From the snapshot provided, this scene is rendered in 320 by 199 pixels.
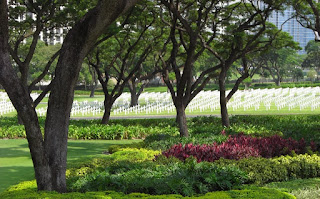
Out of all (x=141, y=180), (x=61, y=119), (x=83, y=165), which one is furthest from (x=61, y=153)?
(x=83, y=165)

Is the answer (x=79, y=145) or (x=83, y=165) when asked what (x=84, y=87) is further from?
(x=83, y=165)

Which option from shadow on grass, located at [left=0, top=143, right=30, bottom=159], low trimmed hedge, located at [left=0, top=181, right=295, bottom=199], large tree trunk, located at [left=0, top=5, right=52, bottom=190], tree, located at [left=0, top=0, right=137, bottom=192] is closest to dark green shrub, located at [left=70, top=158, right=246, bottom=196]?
low trimmed hedge, located at [left=0, top=181, right=295, bottom=199]

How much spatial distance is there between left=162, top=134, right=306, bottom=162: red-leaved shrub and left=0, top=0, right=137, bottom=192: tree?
13.1 ft

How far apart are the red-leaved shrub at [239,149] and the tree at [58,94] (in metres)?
3.98

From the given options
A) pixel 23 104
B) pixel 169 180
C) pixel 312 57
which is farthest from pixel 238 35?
pixel 312 57

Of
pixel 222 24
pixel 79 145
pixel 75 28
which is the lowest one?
pixel 79 145

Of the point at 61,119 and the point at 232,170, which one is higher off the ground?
the point at 61,119

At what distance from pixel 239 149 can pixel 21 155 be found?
7.16m

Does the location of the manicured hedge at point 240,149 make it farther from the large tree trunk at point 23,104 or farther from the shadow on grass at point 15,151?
the shadow on grass at point 15,151

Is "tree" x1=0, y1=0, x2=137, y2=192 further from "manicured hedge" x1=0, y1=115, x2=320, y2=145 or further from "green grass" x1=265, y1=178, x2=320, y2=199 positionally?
"manicured hedge" x1=0, y1=115, x2=320, y2=145

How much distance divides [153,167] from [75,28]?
354 cm

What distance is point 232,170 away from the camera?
8883 mm

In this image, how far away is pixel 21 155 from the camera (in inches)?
573

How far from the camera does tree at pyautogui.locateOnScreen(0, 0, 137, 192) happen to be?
22.9 feet
